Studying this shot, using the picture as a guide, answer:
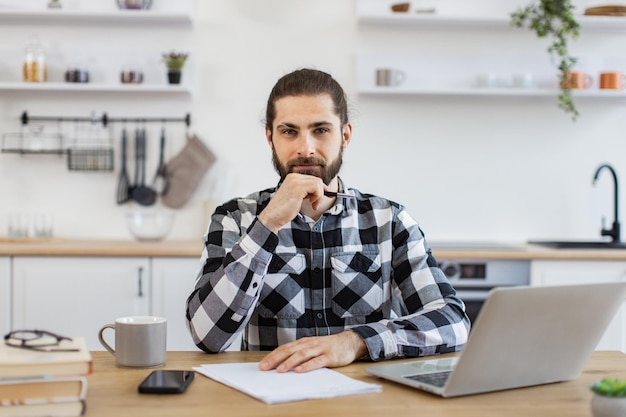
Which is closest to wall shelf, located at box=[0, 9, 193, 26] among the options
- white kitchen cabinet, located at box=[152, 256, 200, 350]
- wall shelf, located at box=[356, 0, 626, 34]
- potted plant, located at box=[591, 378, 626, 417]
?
wall shelf, located at box=[356, 0, 626, 34]

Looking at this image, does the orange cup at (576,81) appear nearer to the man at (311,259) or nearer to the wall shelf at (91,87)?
the wall shelf at (91,87)

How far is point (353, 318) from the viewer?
6.38 feet

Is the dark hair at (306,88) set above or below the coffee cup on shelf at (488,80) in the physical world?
below

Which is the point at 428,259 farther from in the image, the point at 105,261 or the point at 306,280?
the point at 105,261

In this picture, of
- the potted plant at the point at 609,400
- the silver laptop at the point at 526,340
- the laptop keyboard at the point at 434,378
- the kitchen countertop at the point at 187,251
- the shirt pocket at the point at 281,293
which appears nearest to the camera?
the potted plant at the point at 609,400

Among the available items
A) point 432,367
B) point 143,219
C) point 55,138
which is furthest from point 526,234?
point 432,367

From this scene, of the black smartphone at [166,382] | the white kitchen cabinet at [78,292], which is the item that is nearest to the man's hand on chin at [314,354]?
the black smartphone at [166,382]

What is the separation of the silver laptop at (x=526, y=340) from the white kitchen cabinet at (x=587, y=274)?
1906mm

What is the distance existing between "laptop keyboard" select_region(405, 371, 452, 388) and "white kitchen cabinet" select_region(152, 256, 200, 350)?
1.97 meters

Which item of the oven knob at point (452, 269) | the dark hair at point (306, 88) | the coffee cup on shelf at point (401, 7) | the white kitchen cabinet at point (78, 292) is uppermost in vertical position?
the coffee cup on shelf at point (401, 7)

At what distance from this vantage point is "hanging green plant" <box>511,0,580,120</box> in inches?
141

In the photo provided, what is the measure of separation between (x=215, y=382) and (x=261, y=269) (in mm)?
410

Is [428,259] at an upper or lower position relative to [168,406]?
upper

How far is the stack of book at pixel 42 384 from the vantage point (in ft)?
3.66
